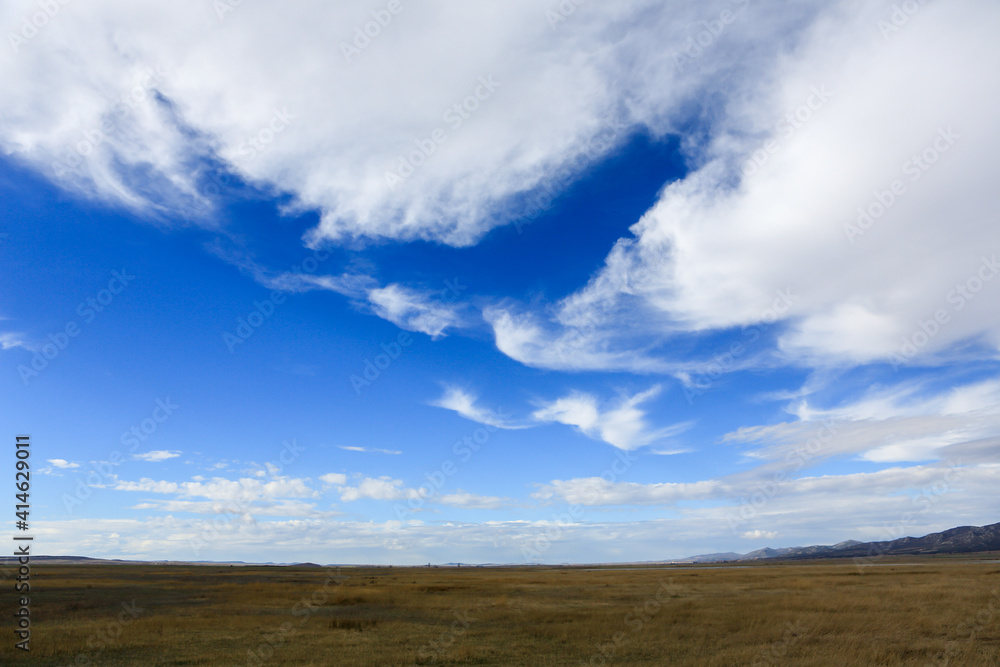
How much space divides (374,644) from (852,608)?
25.2 metres

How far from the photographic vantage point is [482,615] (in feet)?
96.0

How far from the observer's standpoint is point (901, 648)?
701 inches

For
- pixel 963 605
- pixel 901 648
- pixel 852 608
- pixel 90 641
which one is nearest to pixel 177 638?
pixel 90 641

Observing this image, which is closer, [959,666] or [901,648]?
[959,666]

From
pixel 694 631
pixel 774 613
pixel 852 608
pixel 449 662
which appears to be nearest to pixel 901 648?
pixel 694 631

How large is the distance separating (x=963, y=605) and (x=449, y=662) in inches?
1116

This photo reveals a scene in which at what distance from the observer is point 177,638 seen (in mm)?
21344

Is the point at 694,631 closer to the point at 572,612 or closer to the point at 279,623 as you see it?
the point at 572,612

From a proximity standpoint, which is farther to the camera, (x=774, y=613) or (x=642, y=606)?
(x=642, y=606)

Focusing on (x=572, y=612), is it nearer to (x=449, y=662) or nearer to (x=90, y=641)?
(x=449, y=662)

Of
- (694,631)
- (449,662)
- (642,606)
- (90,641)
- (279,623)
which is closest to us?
(449,662)

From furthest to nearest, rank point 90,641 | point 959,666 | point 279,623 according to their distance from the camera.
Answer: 1. point 279,623
2. point 90,641
3. point 959,666

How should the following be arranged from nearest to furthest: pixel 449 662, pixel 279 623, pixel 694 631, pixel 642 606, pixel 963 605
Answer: pixel 449 662 → pixel 694 631 → pixel 279 623 → pixel 963 605 → pixel 642 606

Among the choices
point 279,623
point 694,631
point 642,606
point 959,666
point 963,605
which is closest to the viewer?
point 959,666
